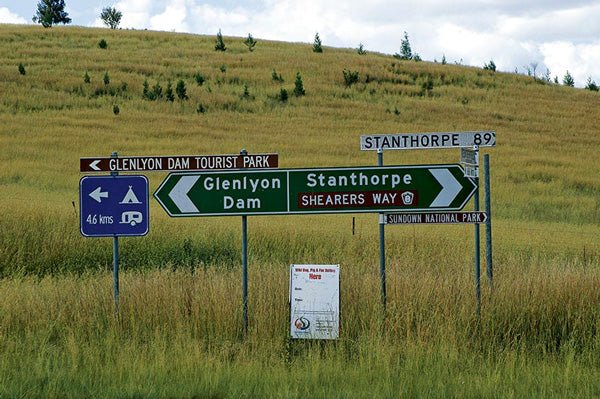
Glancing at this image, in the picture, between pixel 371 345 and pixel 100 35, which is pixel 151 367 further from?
pixel 100 35

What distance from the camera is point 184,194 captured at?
8539 millimetres

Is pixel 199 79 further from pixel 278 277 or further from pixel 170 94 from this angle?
pixel 278 277

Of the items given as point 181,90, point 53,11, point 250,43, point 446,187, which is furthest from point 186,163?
point 53,11

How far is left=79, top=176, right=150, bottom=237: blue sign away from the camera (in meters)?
8.55

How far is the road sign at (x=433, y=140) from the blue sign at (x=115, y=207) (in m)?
2.33

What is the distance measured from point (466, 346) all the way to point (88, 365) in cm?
320

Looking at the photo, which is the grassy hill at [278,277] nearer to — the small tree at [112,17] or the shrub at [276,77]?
the shrub at [276,77]

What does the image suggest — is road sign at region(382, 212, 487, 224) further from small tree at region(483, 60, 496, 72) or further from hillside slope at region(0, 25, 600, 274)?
small tree at region(483, 60, 496, 72)

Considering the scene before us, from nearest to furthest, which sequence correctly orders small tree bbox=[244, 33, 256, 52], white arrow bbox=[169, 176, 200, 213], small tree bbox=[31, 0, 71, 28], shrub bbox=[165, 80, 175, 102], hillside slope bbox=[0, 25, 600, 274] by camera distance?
white arrow bbox=[169, 176, 200, 213]
hillside slope bbox=[0, 25, 600, 274]
shrub bbox=[165, 80, 175, 102]
small tree bbox=[244, 33, 256, 52]
small tree bbox=[31, 0, 71, 28]

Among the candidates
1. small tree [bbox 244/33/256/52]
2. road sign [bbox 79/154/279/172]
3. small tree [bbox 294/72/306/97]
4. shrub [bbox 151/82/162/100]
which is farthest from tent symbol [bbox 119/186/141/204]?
small tree [bbox 244/33/256/52]

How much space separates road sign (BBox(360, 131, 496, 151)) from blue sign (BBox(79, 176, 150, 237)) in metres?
2.33

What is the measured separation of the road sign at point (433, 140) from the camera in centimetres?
828

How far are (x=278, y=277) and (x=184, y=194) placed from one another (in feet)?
4.74

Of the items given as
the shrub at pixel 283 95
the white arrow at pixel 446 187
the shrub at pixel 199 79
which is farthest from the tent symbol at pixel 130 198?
the shrub at pixel 199 79
